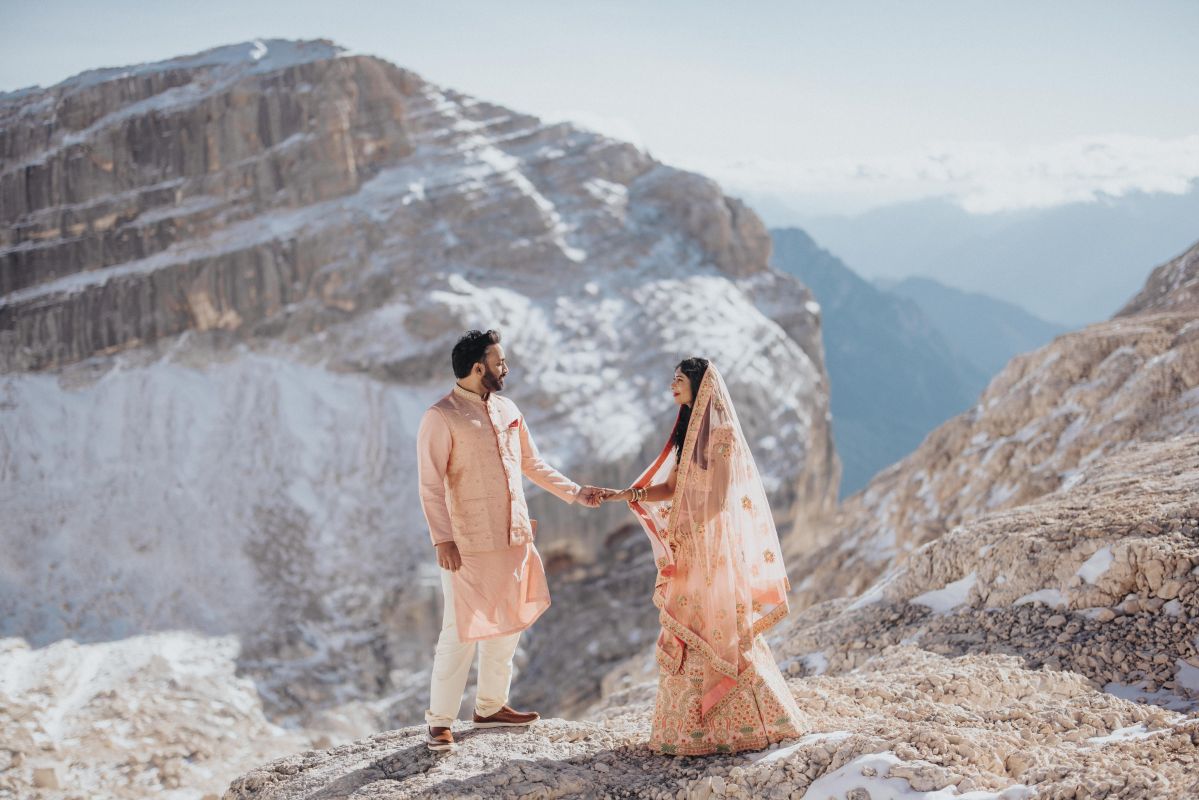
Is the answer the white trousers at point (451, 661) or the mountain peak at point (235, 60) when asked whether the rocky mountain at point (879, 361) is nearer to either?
the mountain peak at point (235, 60)

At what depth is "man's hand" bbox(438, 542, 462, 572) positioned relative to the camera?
4.27m

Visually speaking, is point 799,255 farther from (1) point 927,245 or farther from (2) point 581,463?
(2) point 581,463

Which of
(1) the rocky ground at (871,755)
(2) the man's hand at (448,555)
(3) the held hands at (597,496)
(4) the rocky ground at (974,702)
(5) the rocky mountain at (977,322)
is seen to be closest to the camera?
(1) the rocky ground at (871,755)

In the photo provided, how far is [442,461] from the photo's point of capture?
430 centimetres

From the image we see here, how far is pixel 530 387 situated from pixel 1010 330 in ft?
262

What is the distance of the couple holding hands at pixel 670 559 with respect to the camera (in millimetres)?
3949

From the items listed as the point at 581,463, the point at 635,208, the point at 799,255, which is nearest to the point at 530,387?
the point at 581,463

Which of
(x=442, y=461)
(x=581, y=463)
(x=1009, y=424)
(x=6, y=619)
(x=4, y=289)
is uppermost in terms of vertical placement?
(x=4, y=289)

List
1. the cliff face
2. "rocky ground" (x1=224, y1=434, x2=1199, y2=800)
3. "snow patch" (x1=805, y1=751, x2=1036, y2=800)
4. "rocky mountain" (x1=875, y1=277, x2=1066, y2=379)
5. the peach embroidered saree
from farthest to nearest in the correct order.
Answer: "rocky mountain" (x1=875, y1=277, x2=1066, y2=379) < the cliff face < the peach embroidered saree < "rocky ground" (x1=224, y1=434, x2=1199, y2=800) < "snow patch" (x1=805, y1=751, x2=1036, y2=800)

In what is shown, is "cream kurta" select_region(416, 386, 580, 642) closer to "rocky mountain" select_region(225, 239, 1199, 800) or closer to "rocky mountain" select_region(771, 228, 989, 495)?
"rocky mountain" select_region(225, 239, 1199, 800)

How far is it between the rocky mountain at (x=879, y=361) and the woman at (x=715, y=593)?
229ft

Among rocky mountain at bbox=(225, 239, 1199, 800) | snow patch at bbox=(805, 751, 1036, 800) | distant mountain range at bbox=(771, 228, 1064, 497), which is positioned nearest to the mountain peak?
rocky mountain at bbox=(225, 239, 1199, 800)

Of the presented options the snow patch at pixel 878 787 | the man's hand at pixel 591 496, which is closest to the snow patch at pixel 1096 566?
the snow patch at pixel 878 787

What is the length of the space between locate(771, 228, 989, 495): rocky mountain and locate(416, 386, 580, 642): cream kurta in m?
69.8
